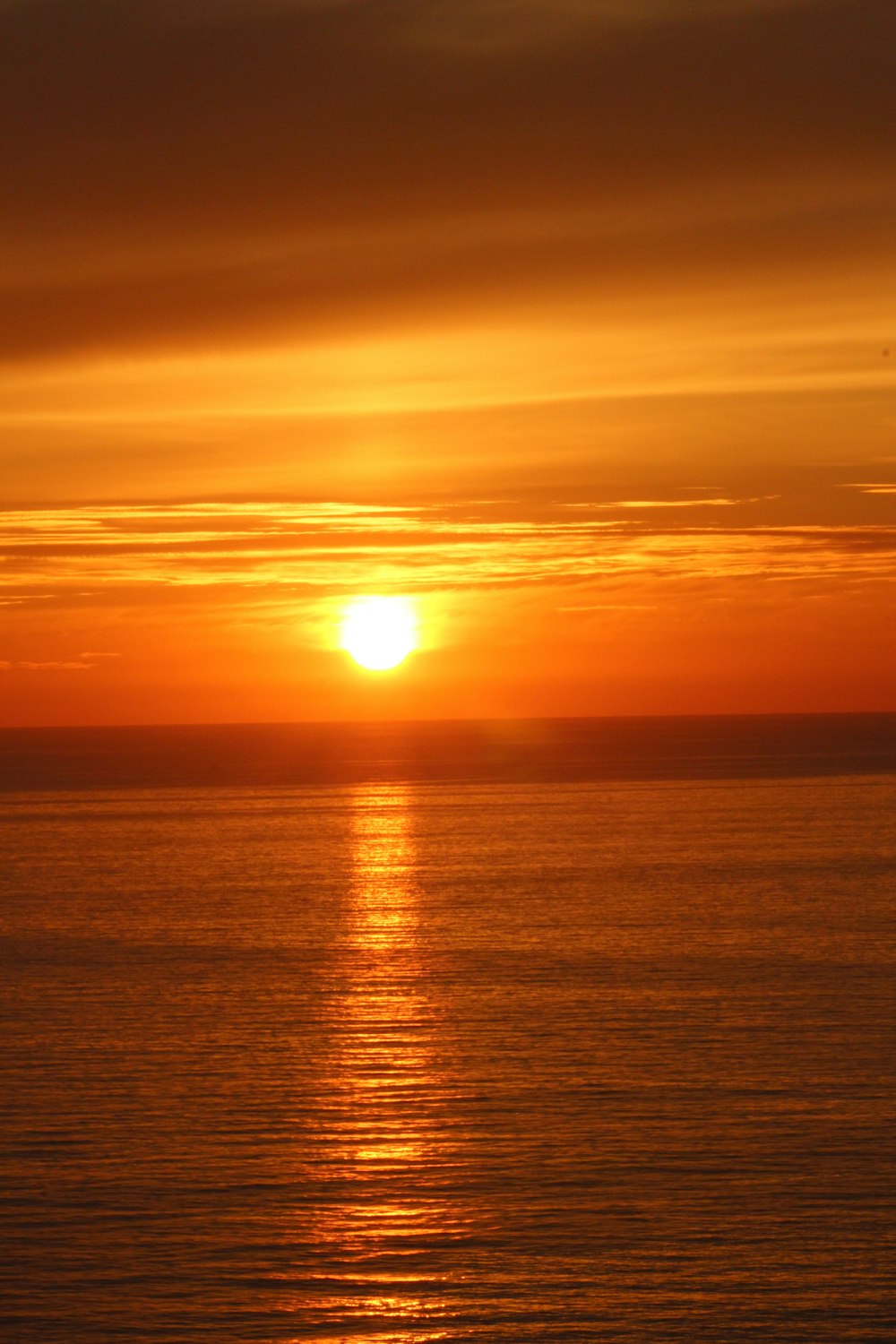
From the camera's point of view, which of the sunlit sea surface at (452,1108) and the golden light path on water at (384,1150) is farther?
the sunlit sea surface at (452,1108)

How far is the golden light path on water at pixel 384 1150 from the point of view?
2569cm

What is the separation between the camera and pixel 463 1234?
93.1ft

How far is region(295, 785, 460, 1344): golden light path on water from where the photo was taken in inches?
1011

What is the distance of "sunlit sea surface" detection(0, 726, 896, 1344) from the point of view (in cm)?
2602

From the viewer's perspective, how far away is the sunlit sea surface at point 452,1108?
2602 centimetres

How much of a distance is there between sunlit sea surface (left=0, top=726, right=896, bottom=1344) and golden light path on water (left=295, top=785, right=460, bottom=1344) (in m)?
0.11

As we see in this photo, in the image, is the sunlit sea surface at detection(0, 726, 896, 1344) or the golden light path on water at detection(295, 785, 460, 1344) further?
the sunlit sea surface at detection(0, 726, 896, 1344)

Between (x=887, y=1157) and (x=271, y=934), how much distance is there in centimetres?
3523

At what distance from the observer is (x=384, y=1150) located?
33.5 m

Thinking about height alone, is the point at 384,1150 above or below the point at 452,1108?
below

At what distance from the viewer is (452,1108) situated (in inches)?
1430

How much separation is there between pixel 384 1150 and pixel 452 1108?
313 centimetres

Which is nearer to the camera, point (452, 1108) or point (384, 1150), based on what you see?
point (384, 1150)

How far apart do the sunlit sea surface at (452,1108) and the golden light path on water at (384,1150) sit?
0.11 meters
